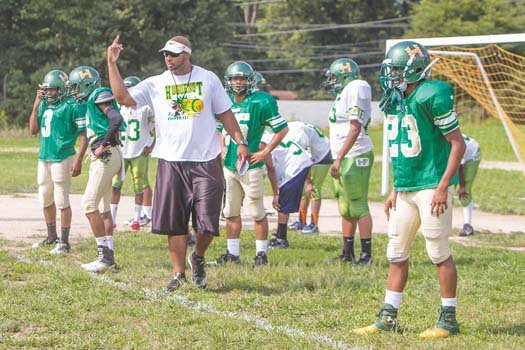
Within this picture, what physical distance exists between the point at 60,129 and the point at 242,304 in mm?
3531

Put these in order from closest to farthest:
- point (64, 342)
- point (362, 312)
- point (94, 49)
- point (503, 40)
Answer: point (64, 342) → point (362, 312) → point (503, 40) → point (94, 49)

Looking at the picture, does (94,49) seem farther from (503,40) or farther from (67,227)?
(67,227)

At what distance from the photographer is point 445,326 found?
246 inches

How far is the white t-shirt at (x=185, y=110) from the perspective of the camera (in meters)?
7.61

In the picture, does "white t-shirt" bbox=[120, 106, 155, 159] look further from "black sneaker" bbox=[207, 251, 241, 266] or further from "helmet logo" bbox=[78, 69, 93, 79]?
"black sneaker" bbox=[207, 251, 241, 266]

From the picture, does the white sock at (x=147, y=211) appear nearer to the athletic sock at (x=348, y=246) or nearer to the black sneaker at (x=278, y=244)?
the black sneaker at (x=278, y=244)

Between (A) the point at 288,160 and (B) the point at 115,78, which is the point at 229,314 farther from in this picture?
(A) the point at 288,160

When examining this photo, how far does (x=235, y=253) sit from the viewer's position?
30.6 ft

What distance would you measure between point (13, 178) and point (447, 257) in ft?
45.8

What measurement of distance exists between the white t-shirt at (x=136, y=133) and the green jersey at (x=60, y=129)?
2312 millimetres

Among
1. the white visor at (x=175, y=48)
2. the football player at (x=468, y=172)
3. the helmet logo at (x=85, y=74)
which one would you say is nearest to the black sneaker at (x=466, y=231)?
the football player at (x=468, y=172)

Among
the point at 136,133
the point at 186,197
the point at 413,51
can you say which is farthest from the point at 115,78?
the point at 136,133

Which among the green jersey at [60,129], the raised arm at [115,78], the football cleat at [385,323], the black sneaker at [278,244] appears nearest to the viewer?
the football cleat at [385,323]

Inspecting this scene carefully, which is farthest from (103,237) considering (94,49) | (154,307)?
(94,49)
